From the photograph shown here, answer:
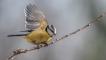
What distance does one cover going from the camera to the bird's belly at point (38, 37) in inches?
115

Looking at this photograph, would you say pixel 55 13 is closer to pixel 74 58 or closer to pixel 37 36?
pixel 74 58

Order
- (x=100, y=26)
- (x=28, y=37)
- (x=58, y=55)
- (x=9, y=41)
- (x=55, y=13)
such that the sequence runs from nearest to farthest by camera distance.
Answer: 1. (x=28, y=37)
2. (x=9, y=41)
3. (x=58, y=55)
4. (x=55, y=13)
5. (x=100, y=26)

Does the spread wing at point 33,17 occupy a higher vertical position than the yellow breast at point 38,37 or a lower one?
higher

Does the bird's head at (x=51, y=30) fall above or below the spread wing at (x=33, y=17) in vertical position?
below

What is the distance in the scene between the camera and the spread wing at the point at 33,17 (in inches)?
112

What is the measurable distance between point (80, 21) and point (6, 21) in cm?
368

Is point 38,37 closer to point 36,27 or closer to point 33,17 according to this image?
point 36,27

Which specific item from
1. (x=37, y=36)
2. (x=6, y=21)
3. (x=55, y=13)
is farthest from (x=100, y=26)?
(x=37, y=36)

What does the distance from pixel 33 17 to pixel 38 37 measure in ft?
0.69

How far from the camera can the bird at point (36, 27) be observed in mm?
2846

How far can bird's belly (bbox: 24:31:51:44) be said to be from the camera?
2.93 m

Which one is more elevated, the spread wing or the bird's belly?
the spread wing

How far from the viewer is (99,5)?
10773 mm

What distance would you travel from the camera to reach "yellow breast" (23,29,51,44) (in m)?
2.93
